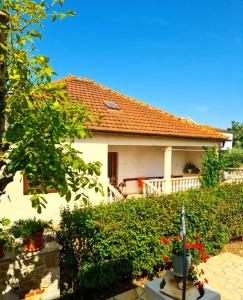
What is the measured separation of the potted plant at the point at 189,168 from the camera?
19400mm

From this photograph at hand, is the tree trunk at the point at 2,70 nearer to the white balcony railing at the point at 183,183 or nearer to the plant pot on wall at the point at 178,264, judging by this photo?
the plant pot on wall at the point at 178,264

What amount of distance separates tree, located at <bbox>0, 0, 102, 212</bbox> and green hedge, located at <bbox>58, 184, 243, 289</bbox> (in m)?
2.49

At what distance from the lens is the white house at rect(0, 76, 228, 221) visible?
1163cm

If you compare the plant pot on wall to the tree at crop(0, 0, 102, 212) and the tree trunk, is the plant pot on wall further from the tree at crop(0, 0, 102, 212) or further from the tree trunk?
the tree trunk

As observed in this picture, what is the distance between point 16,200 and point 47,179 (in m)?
7.71

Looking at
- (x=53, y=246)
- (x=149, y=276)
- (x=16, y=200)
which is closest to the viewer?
(x=53, y=246)

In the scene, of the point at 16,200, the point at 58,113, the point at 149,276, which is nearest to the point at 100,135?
the point at 16,200

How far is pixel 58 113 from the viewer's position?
9.45 feet

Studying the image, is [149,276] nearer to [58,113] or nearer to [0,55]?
[58,113]

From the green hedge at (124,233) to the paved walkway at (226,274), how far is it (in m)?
0.58

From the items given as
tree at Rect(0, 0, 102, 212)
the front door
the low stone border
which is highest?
tree at Rect(0, 0, 102, 212)

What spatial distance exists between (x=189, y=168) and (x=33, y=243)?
16.2 m

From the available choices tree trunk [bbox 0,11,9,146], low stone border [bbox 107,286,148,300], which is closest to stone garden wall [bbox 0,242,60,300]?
low stone border [bbox 107,286,148,300]

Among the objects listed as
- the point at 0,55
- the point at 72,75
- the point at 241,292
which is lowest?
the point at 241,292
